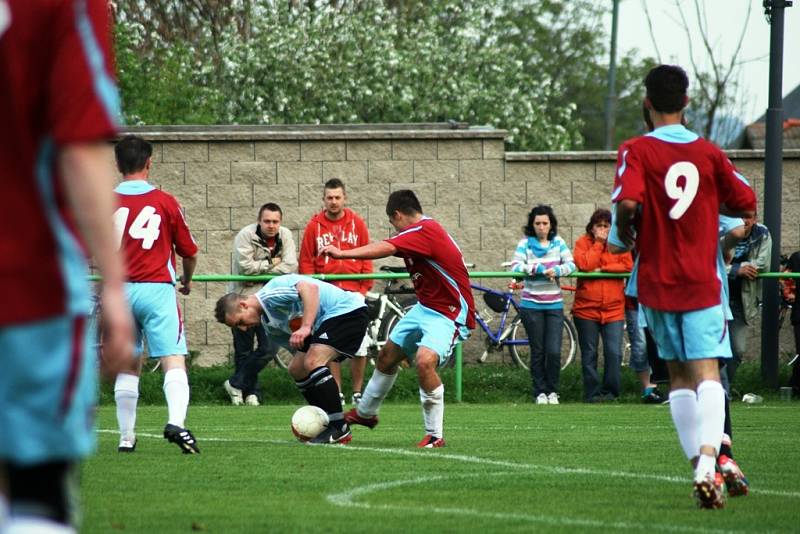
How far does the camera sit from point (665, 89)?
6.64 metres

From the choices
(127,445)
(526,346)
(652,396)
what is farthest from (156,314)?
(526,346)

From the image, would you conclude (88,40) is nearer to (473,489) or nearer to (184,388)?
(473,489)

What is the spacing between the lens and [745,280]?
582 inches

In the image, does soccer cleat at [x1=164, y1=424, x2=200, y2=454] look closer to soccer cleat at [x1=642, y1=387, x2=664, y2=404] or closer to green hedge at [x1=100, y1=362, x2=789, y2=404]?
green hedge at [x1=100, y1=362, x2=789, y2=404]

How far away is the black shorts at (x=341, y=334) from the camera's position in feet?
33.5

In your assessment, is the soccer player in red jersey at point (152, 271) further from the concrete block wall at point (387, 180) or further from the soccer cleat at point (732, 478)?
the concrete block wall at point (387, 180)

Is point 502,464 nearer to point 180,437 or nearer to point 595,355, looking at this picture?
point 180,437

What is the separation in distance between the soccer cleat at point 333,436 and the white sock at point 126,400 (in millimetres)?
1407

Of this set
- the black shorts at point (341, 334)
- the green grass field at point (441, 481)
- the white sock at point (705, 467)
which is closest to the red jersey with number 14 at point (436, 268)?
the black shorts at point (341, 334)

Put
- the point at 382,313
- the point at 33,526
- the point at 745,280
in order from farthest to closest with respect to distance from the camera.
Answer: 1. the point at 382,313
2. the point at 745,280
3. the point at 33,526

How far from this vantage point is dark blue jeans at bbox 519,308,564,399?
15.0 metres

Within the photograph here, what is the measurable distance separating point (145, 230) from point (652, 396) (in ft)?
24.7

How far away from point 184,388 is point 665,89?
13.3ft

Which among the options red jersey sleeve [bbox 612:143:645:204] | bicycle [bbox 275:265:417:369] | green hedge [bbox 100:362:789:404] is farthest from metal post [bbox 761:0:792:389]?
red jersey sleeve [bbox 612:143:645:204]
